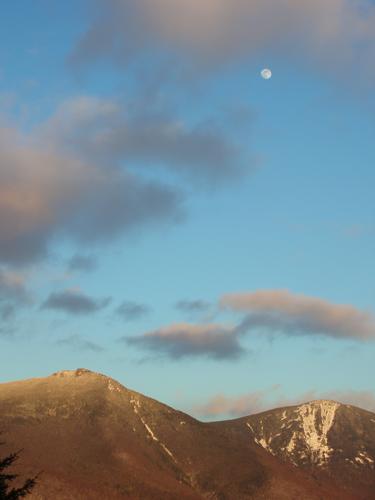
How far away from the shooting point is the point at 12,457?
54719 mm

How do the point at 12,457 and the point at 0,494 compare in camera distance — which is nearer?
the point at 0,494

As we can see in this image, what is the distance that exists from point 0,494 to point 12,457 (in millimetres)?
4794

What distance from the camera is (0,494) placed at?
50094mm

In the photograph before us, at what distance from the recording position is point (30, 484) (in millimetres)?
52125

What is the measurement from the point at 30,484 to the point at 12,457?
3438mm

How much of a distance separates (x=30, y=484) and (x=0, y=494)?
2.60m
